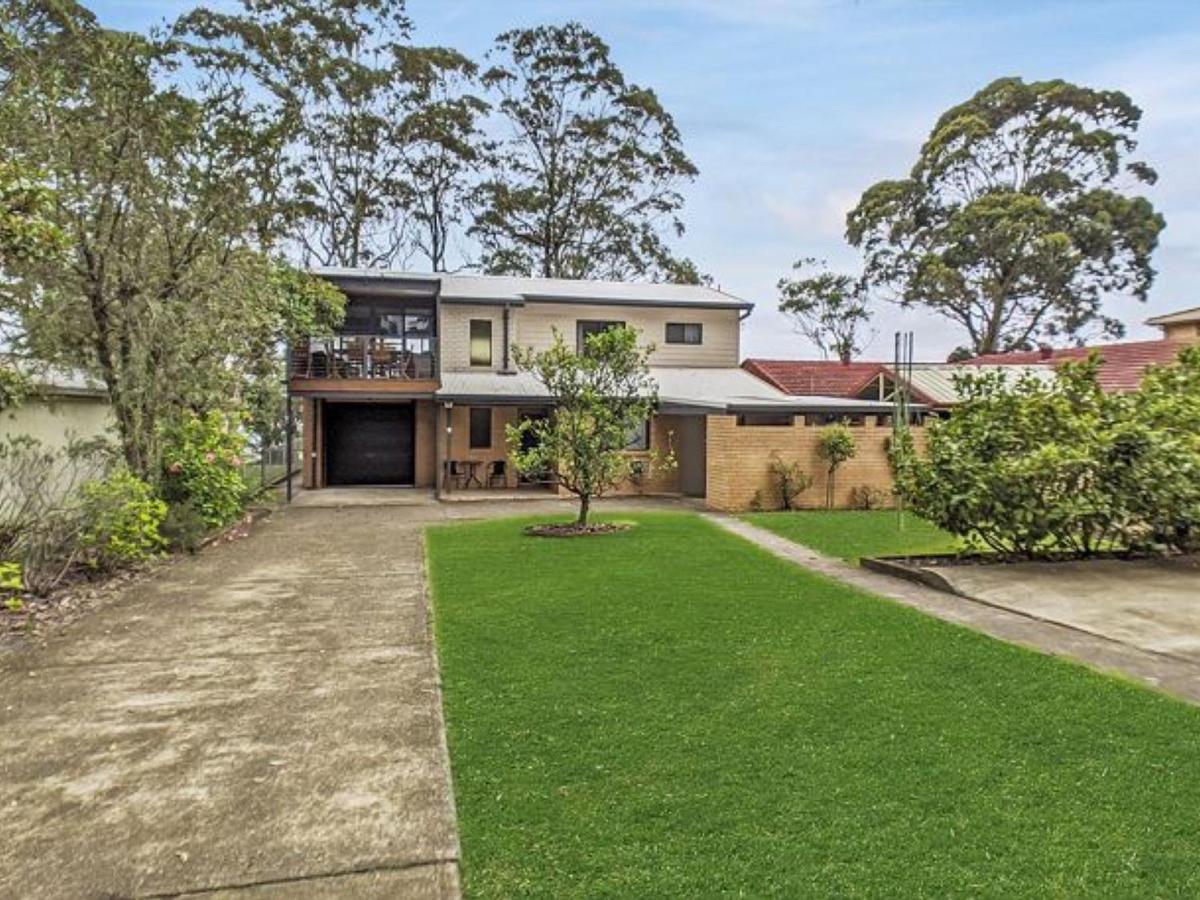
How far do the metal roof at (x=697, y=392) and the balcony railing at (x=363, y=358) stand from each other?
809 millimetres

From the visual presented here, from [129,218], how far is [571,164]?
80.4 feet

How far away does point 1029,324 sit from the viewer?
3597cm

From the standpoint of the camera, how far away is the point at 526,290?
893 inches

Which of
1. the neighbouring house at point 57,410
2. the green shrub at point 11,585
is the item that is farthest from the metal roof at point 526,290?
the green shrub at point 11,585

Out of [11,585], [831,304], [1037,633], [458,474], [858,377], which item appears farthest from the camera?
[831,304]

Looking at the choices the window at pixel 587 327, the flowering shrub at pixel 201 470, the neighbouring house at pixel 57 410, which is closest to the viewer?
the neighbouring house at pixel 57 410

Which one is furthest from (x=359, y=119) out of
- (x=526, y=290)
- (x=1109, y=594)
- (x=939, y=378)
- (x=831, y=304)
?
(x=1109, y=594)

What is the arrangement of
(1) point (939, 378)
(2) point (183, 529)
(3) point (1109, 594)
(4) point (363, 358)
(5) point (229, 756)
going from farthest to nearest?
(1) point (939, 378) < (4) point (363, 358) < (2) point (183, 529) < (3) point (1109, 594) < (5) point (229, 756)

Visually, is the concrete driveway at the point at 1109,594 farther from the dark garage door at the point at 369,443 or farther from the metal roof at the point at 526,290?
the dark garage door at the point at 369,443

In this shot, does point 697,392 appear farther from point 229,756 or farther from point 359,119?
point 359,119

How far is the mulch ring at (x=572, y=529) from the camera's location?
11977 millimetres

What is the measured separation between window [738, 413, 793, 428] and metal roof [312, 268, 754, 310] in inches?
247

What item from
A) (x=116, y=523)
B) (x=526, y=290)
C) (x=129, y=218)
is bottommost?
(x=116, y=523)

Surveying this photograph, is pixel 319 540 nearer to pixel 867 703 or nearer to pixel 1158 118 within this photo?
pixel 867 703
